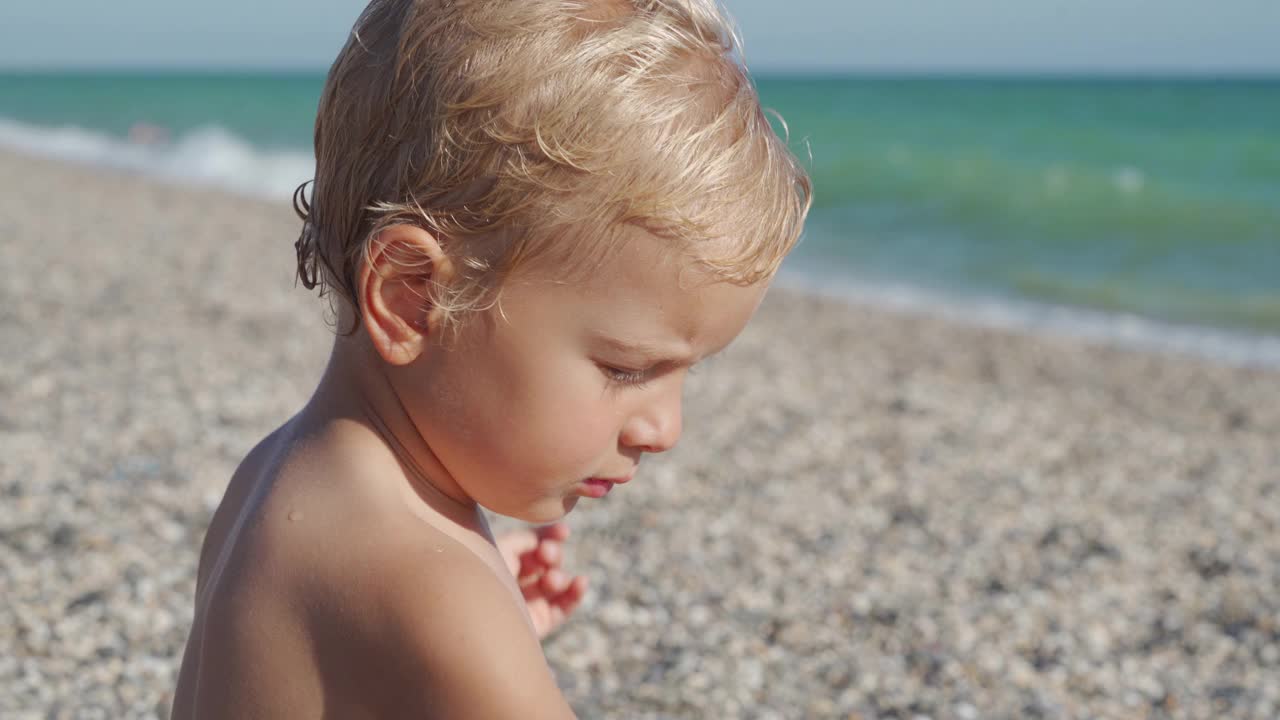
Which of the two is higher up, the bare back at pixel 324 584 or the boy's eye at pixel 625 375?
the boy's eye at pixel 625 375

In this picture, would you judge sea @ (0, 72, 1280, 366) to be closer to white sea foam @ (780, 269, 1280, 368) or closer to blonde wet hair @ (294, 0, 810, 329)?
white sea foam @ (780, 269, 1280, 368)

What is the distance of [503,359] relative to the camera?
1694 millimetres

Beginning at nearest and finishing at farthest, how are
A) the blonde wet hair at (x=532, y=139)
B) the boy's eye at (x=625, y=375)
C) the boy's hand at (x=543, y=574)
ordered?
the blonde wet hair at (x=532, y=139), the boy's eye at (x=625, y=375), the boy's hand at (x=543, y=574)

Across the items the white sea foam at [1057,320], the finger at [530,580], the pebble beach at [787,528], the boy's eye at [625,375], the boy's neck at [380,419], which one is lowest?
the white sea foam at [1057,320]

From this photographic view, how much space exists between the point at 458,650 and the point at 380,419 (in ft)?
1.19

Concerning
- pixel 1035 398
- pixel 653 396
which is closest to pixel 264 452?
pixel 653 396

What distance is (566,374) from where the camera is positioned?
5.60 ft

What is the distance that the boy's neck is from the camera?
5.79 ft

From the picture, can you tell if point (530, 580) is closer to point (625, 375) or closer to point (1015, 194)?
point (625, 375)

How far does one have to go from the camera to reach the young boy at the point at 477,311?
1.62 m

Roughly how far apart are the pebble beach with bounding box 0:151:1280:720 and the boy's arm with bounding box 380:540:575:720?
1911mm

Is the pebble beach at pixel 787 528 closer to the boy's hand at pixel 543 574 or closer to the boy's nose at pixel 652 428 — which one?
the boy's hand at pixel 543 574

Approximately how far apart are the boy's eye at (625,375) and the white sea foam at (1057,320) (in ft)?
34.4

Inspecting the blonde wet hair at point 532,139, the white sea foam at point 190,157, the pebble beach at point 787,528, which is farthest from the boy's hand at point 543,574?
the white sea foam at point 190,157
